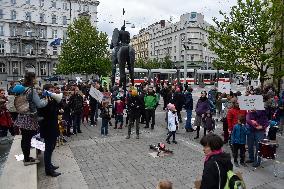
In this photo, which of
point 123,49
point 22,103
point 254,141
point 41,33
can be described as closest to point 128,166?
point 22,103

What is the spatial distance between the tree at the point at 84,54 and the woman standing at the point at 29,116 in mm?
38481

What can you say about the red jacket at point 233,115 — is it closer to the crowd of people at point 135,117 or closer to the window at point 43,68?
the crowd of people at point 135,117

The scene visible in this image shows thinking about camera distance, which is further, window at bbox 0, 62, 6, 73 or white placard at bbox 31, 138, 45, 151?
window at bbox 0, 62, 6, 73

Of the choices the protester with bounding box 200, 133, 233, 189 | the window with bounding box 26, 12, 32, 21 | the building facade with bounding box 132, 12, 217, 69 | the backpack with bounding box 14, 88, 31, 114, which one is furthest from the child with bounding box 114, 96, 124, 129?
the window with bounding box 26, 12, 32, 21

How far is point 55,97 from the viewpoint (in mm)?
7398

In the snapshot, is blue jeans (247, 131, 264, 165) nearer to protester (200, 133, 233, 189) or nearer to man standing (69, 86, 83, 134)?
protester (200, 133, 233, 189)

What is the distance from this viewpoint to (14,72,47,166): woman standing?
7.25 m

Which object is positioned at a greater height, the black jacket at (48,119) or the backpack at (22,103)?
the backpack at (22,103)

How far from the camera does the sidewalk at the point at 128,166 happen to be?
26.1 feet

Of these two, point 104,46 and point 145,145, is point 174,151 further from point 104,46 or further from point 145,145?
point 104,46

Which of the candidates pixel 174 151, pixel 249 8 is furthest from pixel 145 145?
pixel 249 8

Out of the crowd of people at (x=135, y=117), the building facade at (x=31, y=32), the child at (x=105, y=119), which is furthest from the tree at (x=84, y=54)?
the child at (x=105, y=119)

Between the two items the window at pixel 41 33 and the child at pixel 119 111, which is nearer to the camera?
the child at pixel 119 111

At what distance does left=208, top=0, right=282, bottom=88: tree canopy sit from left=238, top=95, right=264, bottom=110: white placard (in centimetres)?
974
